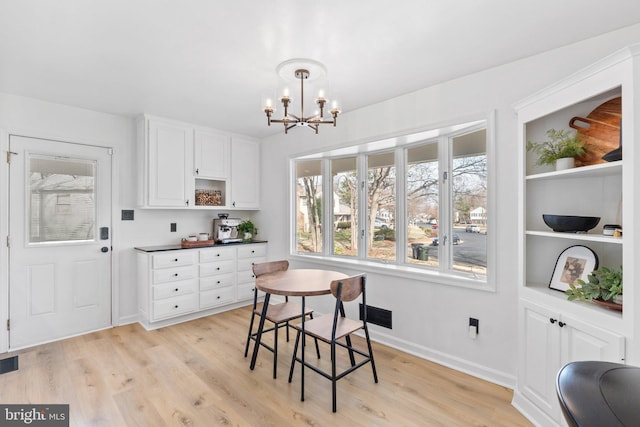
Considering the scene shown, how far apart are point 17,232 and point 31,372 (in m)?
1.34

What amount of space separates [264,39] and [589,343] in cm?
259

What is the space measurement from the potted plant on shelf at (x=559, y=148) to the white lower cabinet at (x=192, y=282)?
343 cm

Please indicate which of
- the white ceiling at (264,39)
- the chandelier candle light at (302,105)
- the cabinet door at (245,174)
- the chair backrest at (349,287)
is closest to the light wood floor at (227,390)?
the chair backrest at (349,287)

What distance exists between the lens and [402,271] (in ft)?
9.59

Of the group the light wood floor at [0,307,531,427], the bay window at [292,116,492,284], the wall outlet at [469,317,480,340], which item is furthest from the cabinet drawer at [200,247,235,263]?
the wall outlet at [469,317,480,340]

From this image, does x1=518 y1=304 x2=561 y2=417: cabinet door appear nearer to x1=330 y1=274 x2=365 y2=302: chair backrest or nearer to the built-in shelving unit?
the built-in shelving unit

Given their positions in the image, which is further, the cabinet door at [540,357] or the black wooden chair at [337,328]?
the black wooden chair at [337,328]

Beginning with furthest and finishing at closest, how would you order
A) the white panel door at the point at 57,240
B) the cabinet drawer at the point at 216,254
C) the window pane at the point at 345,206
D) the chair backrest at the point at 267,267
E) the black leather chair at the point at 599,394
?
1. the cabinet drawer at the point at 216,254
2. the window pane at the point at 345,206
3. the white panel door at the point at 57,240
4. the chair backrest at the point at 267,267
5. the black leather chair at the point at 599,394

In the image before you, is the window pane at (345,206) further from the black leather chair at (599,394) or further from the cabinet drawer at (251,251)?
the black leather chair at (599,394)

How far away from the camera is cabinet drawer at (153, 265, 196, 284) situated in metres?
3.46

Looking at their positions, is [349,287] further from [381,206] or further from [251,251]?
[251,251]

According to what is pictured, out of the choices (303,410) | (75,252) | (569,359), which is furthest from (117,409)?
(569,359)

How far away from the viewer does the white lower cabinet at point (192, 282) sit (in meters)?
3.45

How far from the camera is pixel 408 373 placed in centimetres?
249
